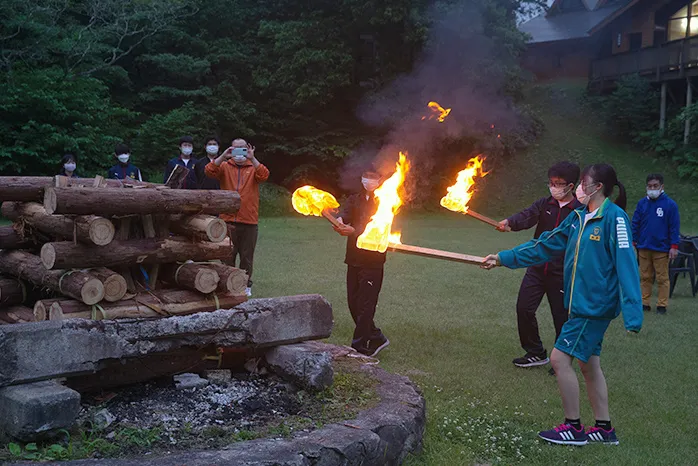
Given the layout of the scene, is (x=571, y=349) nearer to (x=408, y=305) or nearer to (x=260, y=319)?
(x=260, y=319)

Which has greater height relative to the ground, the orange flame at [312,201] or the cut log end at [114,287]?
the orange flame at [312,201]

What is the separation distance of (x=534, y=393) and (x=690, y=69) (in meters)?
27.6

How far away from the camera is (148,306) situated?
480 cm

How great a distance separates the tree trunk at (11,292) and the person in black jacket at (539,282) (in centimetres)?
450

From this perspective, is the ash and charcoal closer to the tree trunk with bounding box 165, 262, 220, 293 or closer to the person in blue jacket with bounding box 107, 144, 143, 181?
the tree trunk with bounding box 165, 262, 220, 293

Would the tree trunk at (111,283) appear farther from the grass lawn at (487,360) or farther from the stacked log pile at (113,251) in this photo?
the grass lawn at (487,360)

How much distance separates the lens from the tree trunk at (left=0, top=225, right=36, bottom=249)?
567 cm

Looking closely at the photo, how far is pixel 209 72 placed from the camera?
96.1ft

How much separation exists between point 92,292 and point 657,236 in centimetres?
861

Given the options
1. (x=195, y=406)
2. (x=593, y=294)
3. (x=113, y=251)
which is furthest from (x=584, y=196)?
(x=113, y=251)

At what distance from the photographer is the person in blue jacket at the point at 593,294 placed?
15.9 feet

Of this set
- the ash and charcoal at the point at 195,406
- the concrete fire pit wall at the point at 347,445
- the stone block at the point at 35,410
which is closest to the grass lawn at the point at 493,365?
the concrete fire pit wall at the point at 347,445

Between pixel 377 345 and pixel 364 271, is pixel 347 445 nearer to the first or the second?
pixel 364 271

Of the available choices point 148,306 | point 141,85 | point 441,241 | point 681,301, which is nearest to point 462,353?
point 148,306
